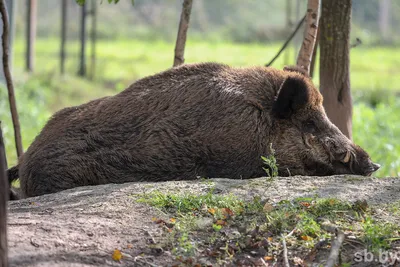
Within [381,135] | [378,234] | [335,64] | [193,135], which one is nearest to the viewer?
[378,234]

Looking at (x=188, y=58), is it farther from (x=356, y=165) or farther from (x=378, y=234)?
(x=378, y=234)

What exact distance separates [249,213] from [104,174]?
183cm

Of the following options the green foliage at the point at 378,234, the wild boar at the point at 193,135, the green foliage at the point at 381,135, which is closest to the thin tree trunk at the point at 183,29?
the wild boar at the point at 193,135

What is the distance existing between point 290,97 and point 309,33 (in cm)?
118

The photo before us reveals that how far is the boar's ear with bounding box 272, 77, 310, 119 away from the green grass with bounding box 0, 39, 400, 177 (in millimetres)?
3781

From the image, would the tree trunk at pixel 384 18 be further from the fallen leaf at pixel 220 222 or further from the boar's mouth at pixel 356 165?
the fallen leaf at pixel 220 222

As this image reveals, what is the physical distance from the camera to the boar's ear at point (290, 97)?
5590 millimetres

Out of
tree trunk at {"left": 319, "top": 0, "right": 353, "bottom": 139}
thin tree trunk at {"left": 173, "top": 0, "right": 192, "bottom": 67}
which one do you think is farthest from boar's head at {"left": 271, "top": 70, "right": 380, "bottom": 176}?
thin tree trunk at {"left": 173, "top": 0, "right": 192, "bottom": 67}

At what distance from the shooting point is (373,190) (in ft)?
15.3

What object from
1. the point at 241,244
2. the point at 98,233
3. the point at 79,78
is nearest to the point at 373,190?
the point at 241,244

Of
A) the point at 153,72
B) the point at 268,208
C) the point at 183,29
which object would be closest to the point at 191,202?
the point at 268,208

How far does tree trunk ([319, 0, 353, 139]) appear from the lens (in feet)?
22.8

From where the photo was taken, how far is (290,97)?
18.6 ft

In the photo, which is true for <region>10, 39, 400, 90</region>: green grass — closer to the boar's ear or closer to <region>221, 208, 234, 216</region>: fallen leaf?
the boar's ear
